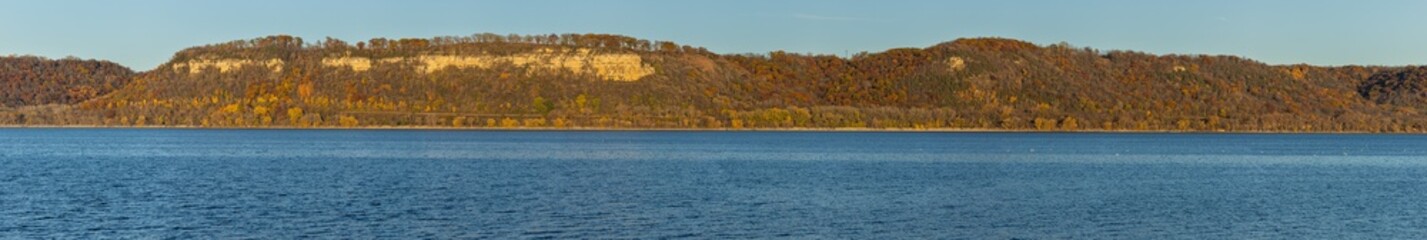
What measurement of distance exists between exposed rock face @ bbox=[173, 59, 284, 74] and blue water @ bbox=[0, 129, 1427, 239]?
392 feet

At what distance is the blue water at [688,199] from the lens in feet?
119

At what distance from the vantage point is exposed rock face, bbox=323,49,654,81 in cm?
18850

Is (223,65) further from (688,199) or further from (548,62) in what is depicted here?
(688,199)

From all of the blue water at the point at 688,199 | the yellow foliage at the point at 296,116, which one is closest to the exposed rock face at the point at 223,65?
the yellow foliage at the point at 296,116

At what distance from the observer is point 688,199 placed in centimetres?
4597

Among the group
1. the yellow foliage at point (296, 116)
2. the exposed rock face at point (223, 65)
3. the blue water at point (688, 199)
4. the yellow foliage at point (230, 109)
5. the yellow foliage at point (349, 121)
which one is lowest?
the blue water at point (688, 199)

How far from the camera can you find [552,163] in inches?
2899

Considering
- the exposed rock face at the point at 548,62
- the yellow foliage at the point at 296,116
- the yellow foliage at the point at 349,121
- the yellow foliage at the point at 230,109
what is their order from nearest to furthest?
the yellow foliage at the point at 349,121
the yellow foliage at the point at 230,109
the yellow foliage at the point at 296,116
the exposed rock face at the point at 548,62

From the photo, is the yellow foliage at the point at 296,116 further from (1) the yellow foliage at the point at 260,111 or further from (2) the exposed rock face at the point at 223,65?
(2) the exposed rock face at the point at 223,65

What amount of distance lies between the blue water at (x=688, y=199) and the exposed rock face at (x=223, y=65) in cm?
11952

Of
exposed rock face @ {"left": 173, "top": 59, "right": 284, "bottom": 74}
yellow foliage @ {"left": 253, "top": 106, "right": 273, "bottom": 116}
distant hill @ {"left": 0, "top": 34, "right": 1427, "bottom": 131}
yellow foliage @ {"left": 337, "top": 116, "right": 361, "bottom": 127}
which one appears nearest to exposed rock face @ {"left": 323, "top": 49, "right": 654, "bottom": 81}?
distant hill @ {"left": 0, "top": 34, "right": 1427, "bottom": 131}

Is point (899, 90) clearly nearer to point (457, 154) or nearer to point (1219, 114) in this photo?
point (1219, 114)

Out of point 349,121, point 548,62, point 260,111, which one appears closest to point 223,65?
point 260,111

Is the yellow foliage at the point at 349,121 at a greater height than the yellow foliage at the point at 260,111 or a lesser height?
lesser
